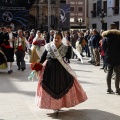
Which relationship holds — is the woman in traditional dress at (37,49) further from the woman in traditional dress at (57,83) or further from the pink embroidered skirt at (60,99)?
the pink embroidered skirt at (60,99)

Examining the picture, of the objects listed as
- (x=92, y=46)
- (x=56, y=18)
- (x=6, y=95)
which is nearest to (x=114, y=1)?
(x=56, y=18)

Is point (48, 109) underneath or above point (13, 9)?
underneath

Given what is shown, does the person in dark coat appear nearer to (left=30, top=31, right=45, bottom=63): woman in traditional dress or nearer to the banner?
(left=30, top=31, right=45, bottom=63): woman in traditional dress

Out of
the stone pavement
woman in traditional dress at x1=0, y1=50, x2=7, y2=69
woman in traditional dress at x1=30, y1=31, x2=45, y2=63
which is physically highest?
woman in traditional dress at x1=30, y1=31, x2=45, y2=63

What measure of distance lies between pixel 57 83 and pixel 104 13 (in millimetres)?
34316

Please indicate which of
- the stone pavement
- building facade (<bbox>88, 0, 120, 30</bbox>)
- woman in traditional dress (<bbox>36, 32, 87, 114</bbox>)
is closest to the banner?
building facade (<bbox>88, 0, 120, 30</bbox>)

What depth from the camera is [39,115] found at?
671cm

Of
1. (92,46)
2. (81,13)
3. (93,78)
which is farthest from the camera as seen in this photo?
(81,13)

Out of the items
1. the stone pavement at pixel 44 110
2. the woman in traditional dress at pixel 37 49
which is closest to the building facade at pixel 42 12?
the woman in traditional dress at pixel 37 49

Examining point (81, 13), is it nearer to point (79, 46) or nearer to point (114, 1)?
point (114, 1)

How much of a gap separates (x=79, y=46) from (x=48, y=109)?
38.8 ft

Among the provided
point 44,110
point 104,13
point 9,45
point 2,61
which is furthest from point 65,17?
point 44,110

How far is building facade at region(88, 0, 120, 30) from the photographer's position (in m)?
39.2

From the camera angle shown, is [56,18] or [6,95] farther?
[56,18]
